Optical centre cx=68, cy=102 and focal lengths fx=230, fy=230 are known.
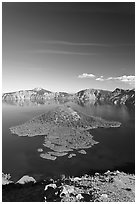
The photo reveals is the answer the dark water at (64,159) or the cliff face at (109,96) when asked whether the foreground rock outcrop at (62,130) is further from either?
the cliff face at (109,96)

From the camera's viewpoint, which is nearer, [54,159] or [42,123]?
[54,159]

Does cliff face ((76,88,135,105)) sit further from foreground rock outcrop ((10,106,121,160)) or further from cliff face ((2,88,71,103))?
foreground rock outcrop ((10,106,121,160))

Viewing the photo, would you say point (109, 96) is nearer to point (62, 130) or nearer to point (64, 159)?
point (62, 130)

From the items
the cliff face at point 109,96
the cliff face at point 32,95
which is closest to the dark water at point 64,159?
Answer: the cliff face at point 109,96

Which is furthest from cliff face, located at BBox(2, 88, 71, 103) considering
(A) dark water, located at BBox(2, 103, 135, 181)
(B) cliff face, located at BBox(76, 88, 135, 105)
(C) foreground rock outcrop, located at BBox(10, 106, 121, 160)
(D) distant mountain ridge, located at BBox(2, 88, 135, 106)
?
(A) dark water, located at BBox(2, 103, 135, 181)

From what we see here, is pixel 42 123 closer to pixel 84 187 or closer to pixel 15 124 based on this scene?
pixel 15 124

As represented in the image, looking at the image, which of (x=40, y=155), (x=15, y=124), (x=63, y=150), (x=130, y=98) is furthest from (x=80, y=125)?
(x=130, y=98)
